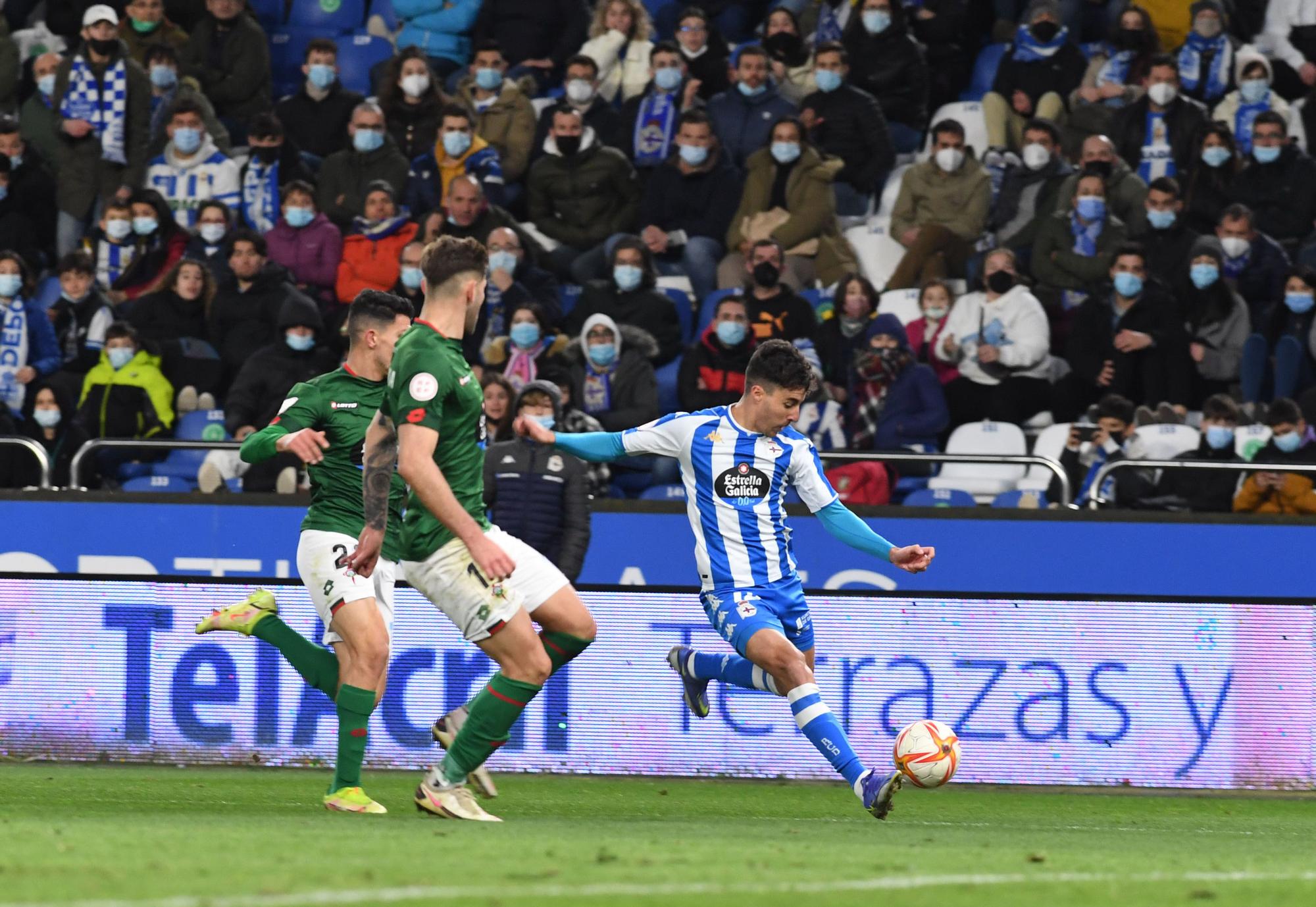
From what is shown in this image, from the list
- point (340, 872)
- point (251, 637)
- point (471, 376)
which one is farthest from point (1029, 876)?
point (251, 637)

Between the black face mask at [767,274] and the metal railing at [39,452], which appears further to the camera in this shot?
the black face mask at [767,274]

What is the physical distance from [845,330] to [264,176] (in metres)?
5.20

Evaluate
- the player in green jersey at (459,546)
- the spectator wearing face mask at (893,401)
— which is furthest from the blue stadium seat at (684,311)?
the player in green jersey at (459,546)

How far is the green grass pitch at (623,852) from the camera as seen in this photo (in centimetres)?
496

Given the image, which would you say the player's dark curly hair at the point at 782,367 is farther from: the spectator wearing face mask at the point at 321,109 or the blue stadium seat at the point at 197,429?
the spectator wearing face mask at the point at 321,109

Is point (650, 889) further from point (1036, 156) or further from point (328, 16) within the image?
point (328, 16)

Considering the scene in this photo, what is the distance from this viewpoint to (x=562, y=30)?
17297 mm

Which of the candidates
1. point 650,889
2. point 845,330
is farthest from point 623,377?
point 650,889

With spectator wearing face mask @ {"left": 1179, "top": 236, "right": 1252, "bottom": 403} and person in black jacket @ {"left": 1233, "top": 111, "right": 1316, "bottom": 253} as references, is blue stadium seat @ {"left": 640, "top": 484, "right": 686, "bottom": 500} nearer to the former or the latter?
spectator wearing face mask @ {"left": 1179, "top": 236, "right": 1252, "bottom": 403}

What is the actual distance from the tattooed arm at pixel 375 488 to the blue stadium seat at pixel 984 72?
10.5 meters

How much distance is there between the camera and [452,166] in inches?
622

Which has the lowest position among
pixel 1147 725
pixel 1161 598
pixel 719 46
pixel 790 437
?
pixel 1147 725

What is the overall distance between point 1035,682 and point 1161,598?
84cm

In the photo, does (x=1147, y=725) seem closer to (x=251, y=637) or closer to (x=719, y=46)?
(x=251, y=637)
